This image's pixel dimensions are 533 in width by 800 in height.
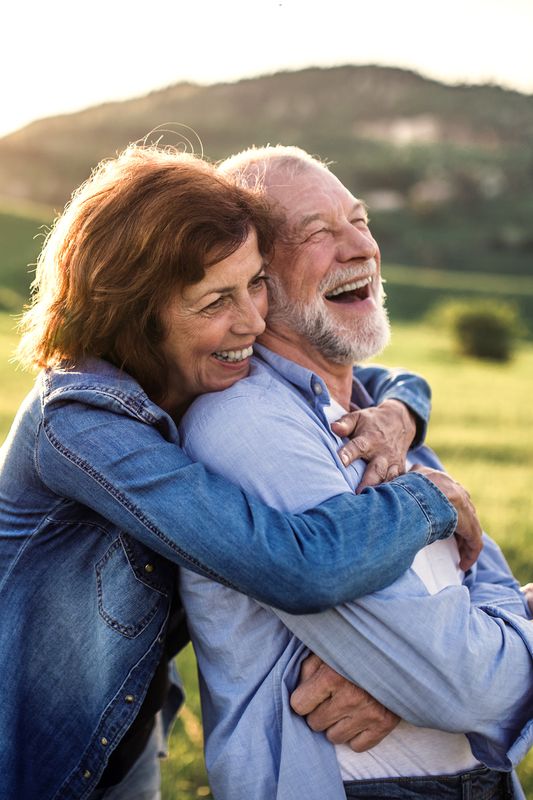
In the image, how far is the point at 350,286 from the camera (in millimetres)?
3104

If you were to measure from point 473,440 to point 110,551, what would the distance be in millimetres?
9447

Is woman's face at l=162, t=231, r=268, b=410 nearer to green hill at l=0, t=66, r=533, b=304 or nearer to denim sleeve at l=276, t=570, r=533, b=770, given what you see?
denim sleeve at l=276, t=570, r=533, b=770

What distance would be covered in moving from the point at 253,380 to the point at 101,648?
92cm

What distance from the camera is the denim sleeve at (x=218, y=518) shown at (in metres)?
2.02

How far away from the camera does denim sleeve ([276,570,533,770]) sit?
2.12 meters

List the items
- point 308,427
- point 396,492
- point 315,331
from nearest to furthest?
point 396,492 → point 308,427 → point 315,331

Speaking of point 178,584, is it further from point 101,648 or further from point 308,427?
point 308,427

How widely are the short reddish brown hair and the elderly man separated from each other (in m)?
0.33

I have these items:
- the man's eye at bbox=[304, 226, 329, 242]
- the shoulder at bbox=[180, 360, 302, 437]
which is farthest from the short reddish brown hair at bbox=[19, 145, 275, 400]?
the man's eye at bbox=[304, 226, 329, 242]

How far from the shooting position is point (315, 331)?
2.97 metres

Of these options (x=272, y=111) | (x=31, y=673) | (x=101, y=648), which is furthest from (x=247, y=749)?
(x=272, y=111)

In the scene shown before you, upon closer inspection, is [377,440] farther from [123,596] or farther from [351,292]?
[123,596]

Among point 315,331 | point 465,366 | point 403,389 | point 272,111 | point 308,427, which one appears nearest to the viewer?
point 308,427

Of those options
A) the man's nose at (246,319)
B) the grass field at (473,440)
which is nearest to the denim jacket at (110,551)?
the man's nose at (246,319)
